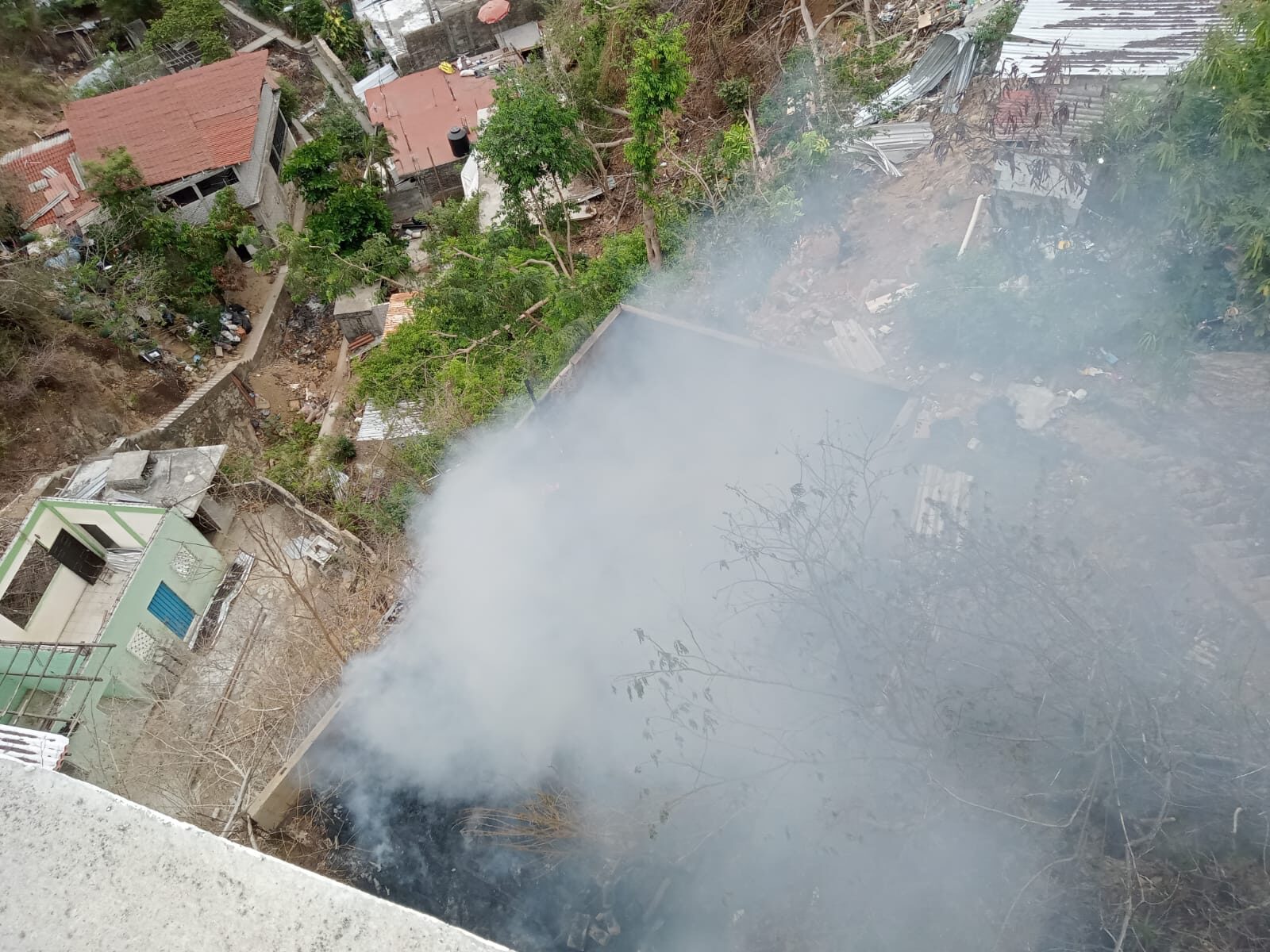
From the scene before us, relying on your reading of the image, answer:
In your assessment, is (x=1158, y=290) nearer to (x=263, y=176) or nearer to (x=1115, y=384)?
(x=1115, y=384)

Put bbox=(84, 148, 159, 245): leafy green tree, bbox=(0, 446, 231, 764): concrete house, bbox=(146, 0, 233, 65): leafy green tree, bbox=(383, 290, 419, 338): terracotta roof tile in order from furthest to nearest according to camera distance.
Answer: bbox=(146, 0, 233, 65): leafy green tree
bbox=(84, 148, 159, 245): leafy green tree
bbox=(383, 290, 419, 338): terracotta roof tile
bbox=(0, 446, 231, 764): concrete house

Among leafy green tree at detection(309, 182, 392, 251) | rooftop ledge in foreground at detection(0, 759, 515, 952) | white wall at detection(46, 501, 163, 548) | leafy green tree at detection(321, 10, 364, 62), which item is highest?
leafy green tree at detection(321, 10, 364, 62)

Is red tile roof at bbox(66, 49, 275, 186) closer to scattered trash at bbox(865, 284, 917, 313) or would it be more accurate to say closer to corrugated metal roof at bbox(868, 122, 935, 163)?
corrugated metal roof at bbox(868, 122, 935, 163)

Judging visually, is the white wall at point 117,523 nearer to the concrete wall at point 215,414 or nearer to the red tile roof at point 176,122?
the concrete wall at point 215,414

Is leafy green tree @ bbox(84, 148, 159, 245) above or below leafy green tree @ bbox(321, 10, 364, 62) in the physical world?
below

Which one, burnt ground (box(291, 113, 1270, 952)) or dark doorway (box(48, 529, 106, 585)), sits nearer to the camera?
burnt ground (box(291, 113, 1270, 952))

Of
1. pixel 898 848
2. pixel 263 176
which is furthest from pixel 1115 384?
pixel 263 176

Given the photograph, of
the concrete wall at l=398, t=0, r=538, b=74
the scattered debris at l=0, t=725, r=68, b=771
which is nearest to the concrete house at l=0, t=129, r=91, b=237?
the concrete wall at l=398, t=0, r=538, b=74
